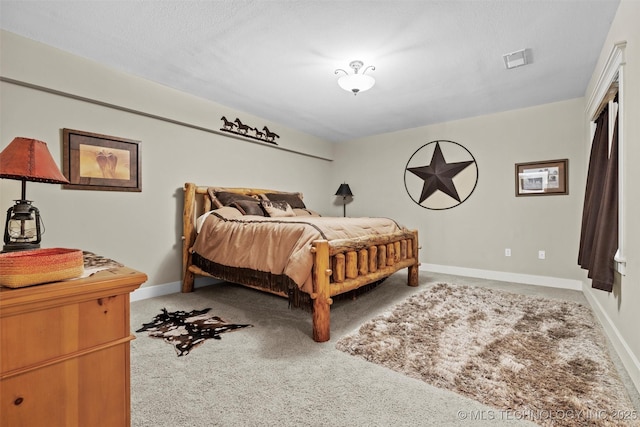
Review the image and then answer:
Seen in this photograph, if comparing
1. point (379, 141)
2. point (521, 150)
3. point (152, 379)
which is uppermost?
point (379, 141)

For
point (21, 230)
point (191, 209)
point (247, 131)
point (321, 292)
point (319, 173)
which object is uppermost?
point (247, 131)

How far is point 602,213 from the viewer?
7.59 feet

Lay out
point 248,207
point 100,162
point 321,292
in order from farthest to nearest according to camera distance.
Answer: point 248,207 < point 100,162 < point 321,292

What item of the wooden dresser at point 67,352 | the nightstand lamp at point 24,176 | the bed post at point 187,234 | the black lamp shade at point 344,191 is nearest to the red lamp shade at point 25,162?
the nightstand lamp at point 24,176

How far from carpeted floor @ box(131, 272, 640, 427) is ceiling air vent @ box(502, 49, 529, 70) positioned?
2441 millimetres

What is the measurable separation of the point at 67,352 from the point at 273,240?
1840 mm

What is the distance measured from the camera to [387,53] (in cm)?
255

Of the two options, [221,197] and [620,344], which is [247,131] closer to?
[221,197]

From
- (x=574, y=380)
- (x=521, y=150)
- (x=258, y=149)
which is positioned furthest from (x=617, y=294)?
(x=258, y=149)

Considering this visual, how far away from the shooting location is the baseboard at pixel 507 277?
3.62 m

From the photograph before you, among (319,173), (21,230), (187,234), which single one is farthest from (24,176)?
(319,173)

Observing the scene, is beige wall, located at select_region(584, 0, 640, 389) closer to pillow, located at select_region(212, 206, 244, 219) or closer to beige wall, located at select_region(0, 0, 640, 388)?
beige wall, located at select_region(0, 0, 640, 388)

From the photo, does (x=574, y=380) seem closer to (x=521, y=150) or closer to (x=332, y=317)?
(x=332, y=317)

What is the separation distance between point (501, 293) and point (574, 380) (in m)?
1.82
